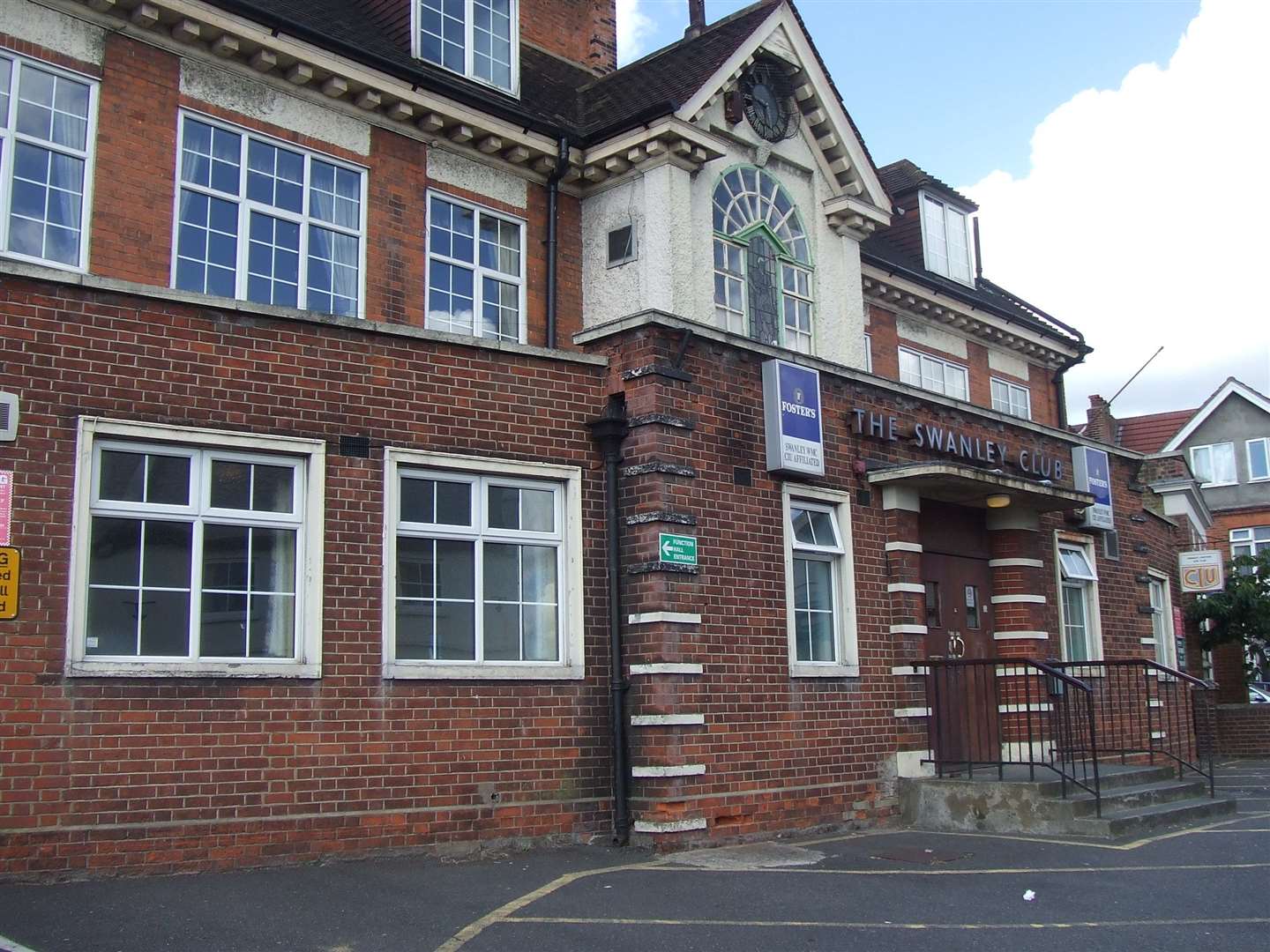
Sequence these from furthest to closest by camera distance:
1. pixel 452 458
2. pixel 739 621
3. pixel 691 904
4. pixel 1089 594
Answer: pixel 1089 594 < pixel 739 621 < pixel 452 458 < pixel 691 904

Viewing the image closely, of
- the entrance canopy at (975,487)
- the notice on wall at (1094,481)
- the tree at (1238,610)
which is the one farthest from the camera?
the tree at (1238,610)

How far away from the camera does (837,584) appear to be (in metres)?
13.5

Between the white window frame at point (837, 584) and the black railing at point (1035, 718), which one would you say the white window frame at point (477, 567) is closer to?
the white window frame at point (837, 584)

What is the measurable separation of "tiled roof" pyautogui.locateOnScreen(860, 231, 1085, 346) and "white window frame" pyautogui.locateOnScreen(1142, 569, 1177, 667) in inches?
189

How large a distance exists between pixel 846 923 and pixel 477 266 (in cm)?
832

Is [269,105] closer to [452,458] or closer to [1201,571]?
[452,458]

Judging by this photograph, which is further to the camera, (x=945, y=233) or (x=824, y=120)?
(x=945, y=233)

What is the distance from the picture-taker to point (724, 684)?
11812 millimetres

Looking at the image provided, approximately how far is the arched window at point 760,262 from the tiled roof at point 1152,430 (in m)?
32.2

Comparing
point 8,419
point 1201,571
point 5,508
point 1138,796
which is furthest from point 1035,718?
point 8,419

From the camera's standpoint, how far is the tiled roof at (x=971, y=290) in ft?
63.2

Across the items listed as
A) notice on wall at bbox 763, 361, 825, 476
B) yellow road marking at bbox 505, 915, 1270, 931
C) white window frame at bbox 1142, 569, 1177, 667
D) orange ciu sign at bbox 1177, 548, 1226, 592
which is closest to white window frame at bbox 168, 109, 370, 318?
notice on wall at bbox 763, 361, 825, 476

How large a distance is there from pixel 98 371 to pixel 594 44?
10327mm

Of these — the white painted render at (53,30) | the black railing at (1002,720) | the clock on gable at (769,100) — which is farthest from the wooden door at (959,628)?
the white painted render at (53,30)
